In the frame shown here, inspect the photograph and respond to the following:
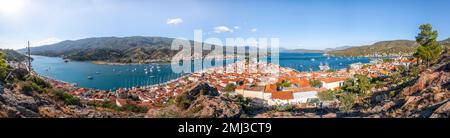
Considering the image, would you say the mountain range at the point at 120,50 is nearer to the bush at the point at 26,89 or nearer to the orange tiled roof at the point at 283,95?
the orange tiled roof at the point at 283,95

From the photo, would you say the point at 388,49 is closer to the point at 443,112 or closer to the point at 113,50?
the point at 443,112

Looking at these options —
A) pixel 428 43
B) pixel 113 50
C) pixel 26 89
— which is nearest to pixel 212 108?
pixel 26 89

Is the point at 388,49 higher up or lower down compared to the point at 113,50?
higher up

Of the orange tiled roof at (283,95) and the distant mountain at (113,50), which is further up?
the distant mountain at (113,50)

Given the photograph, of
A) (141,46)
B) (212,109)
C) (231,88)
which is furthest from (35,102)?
(141,46)

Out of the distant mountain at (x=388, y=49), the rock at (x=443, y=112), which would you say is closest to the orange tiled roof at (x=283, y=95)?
the rock at (x=443, y=112)

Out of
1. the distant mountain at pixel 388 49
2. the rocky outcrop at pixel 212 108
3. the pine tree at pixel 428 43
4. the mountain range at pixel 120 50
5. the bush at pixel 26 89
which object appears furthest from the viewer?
the mountain range at pixel 120 50

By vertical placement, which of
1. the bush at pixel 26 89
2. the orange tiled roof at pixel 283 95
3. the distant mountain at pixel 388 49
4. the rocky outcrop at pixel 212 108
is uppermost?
the distant mountain at pixel 388 49

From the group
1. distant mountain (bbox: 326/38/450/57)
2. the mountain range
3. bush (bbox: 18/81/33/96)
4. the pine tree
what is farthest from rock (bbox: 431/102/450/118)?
the mountain range
